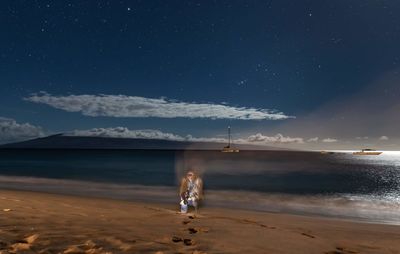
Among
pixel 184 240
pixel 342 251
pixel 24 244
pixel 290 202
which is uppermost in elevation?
pixel 24 244

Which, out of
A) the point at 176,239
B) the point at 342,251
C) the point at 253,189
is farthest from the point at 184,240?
the point at 253,189

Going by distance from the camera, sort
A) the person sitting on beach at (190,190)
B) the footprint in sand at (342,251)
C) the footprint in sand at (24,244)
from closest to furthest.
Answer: the footprint in sand at (24,244), the footprint in sand at (342,251), the person sitting on beach at (190,190)

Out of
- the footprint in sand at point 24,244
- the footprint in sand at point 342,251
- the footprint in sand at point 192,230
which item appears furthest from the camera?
the footprint in sand at point 192,230

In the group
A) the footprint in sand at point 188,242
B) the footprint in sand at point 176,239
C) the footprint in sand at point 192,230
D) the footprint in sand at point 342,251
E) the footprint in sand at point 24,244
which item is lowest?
the footprint in sand at point 342,251

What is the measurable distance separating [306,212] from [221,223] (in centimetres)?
1144

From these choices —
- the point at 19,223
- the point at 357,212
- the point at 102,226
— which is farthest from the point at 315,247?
the point at 357,212

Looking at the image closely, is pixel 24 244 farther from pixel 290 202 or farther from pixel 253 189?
pixel 253 189

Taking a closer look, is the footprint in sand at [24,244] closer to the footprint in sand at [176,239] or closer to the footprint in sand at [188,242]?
the footprint in sand at [176,239]

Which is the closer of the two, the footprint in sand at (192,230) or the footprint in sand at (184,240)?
the footprint in sand at (184,240)

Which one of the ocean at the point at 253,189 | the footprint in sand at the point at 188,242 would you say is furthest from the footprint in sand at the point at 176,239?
the ocean at the point at 253,189

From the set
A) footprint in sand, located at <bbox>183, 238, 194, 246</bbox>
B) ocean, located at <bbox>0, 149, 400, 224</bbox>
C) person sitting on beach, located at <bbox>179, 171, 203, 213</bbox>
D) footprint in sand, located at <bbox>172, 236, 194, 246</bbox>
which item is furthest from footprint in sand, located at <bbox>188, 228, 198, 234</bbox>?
ocean, located at <bbox>0, 149, 400, 224</bbox>

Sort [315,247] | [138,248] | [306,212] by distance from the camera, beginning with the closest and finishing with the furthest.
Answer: [138,248] < [315,247] < [306,212]

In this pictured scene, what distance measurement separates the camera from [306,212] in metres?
21.3

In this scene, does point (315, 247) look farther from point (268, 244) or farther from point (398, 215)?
point (398, 215)
